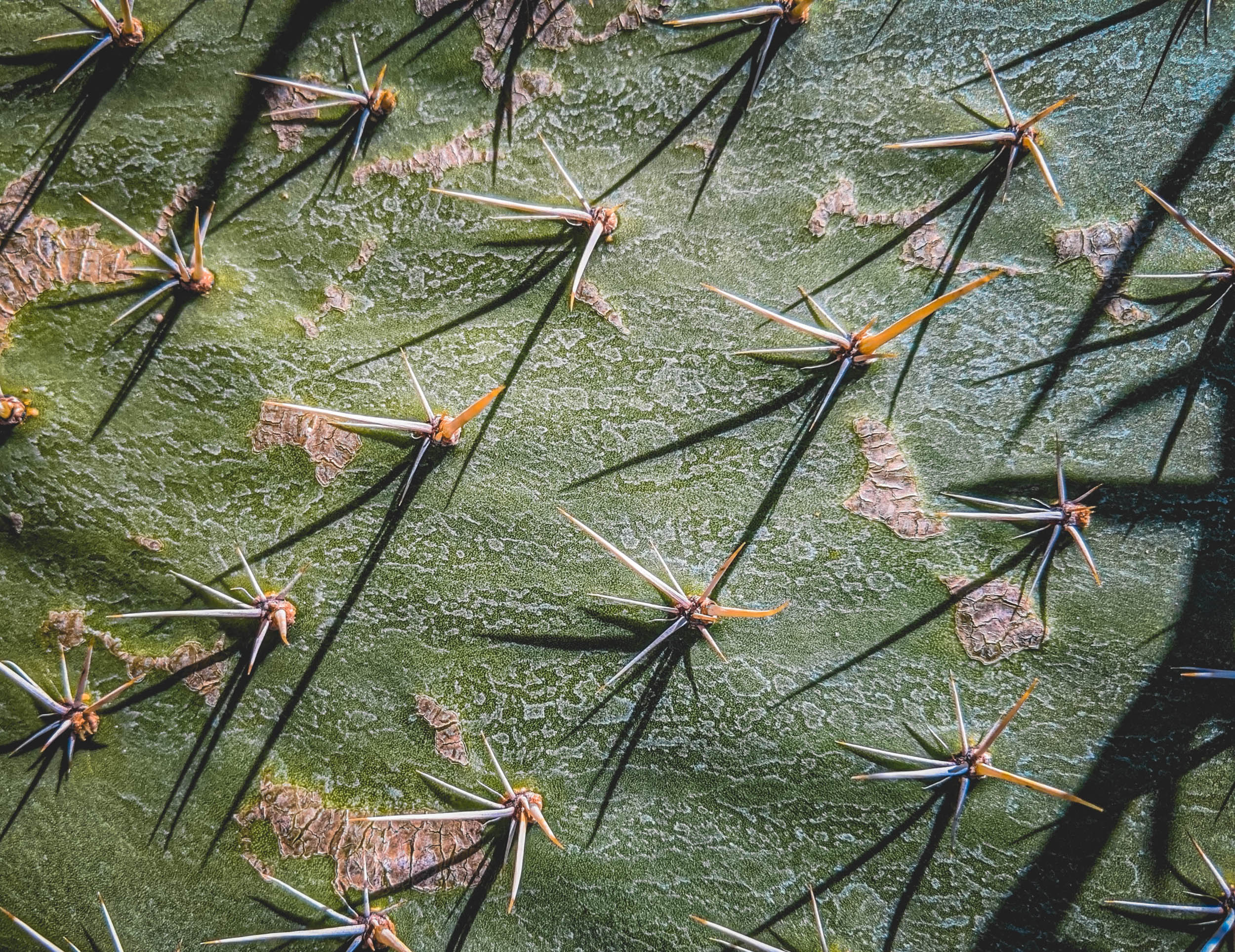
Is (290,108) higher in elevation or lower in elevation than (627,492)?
higher

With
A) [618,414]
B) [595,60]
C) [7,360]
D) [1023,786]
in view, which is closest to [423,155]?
Answer: [595,60]

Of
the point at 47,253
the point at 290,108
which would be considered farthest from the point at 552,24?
the point at 47,253

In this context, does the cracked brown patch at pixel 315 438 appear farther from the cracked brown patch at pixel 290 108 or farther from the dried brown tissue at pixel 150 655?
the cracked brown patch at pixel 290 108

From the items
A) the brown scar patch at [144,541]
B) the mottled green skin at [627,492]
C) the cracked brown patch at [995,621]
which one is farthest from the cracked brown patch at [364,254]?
the cracked brown patch at [995,621]

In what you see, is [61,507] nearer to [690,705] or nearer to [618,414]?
[618,414]

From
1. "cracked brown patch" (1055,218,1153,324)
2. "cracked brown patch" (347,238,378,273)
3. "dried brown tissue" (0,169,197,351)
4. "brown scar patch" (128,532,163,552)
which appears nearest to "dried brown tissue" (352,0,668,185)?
"cracked brown patch" (347,238,378,273)

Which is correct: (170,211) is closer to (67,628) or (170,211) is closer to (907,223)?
(67,628)

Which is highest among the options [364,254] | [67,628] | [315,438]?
[364,254]

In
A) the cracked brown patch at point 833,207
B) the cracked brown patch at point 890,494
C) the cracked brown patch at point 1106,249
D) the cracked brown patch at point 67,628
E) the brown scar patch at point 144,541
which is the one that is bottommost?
the cracked brown patch at point 67,628
